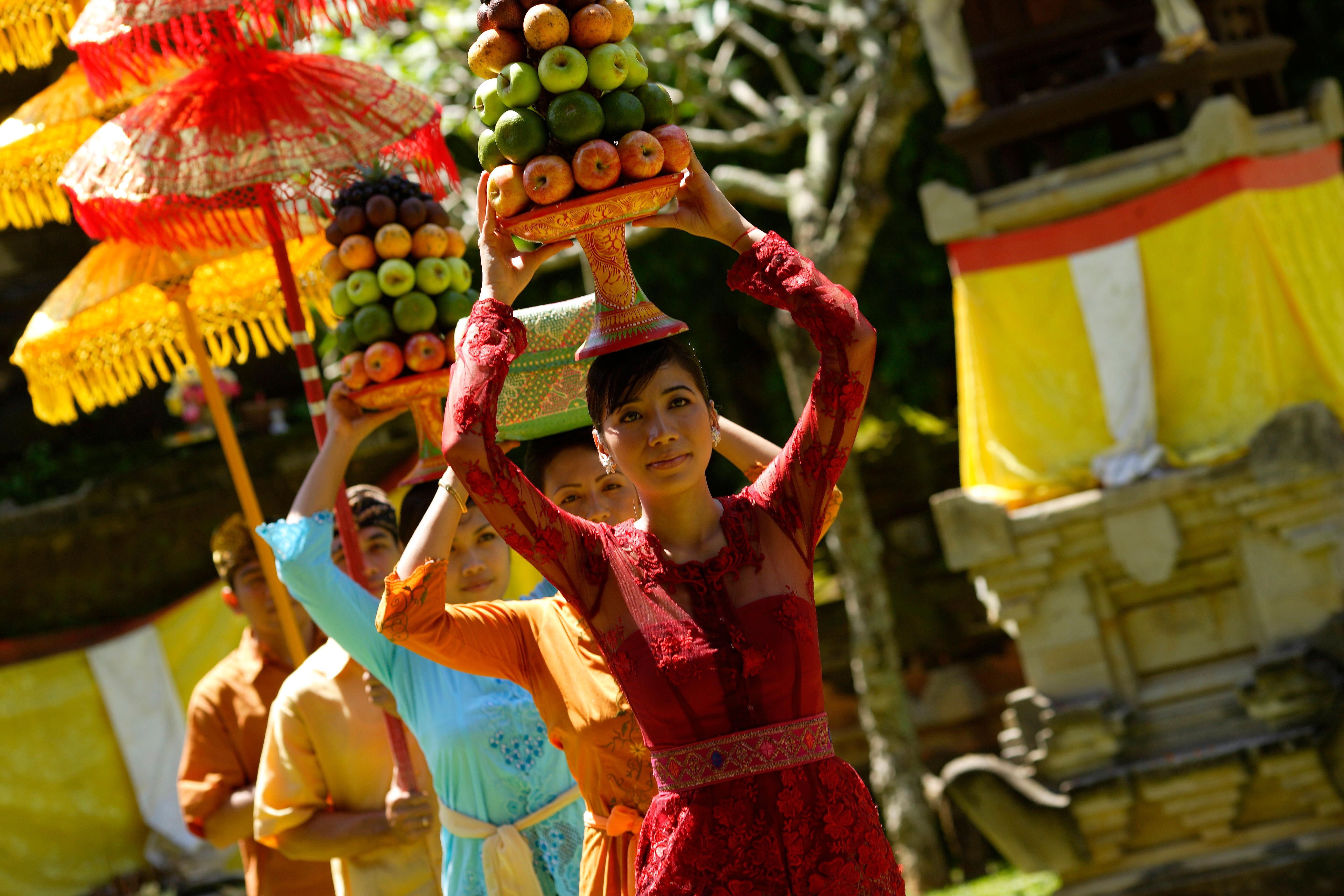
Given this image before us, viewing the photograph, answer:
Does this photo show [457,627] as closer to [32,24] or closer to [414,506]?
[414,506]

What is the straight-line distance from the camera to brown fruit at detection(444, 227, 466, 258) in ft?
10.0

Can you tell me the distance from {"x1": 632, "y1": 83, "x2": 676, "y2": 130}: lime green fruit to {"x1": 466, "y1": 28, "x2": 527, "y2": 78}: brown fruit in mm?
185

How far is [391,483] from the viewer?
8180 millimetres

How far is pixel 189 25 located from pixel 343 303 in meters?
0.73

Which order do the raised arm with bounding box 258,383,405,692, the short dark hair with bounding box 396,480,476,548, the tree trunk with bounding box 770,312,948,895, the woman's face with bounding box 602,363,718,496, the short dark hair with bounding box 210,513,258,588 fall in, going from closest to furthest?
the woman's face with bounding box 602,363,718,496, the raised arm with bounding box 258,383,405,692, the short dark hair with bounding box 396,480,476,548, the short dark hair with bounding box 210,513,258,588, the tree trunk with bounding box 770,312,948,895

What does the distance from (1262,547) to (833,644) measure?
381 centimetres

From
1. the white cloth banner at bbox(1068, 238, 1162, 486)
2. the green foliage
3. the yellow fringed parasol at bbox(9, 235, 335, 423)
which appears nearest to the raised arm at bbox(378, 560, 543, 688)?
the yellow fringed parasol at bbox(9, 235, 335, 423)

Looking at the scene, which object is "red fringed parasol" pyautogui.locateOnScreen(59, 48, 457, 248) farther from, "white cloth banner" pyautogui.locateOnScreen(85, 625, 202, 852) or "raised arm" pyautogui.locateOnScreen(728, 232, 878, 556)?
"white cloth banner" pyautogui.locateOnScreen(85, 625, 202, 852)

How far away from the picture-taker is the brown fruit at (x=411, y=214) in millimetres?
3025

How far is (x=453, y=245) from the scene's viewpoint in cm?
307

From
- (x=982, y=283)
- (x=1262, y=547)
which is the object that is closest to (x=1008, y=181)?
(x=982, y=283)

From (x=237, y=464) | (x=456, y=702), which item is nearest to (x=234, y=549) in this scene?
(x=237, y=464)

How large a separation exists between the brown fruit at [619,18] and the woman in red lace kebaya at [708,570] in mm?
249

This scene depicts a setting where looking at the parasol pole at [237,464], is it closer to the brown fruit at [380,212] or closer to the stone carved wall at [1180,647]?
the brown fruit at [380,212]
